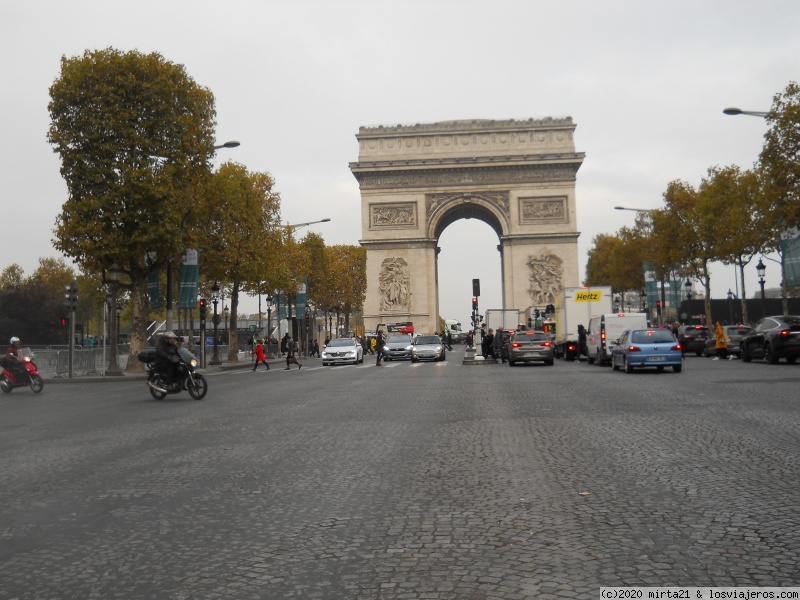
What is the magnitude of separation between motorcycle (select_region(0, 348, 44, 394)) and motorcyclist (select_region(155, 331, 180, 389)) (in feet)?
22.7

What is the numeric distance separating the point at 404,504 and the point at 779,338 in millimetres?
24369

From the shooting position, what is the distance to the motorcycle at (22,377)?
2427 cm

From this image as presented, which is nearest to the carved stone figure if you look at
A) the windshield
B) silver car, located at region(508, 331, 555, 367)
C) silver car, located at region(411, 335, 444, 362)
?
silver car, located at region(411, 335, 444, 362)

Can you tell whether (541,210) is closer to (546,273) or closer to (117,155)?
(546,273)

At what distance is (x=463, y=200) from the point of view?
223ft

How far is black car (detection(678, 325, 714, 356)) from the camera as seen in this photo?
42688mm

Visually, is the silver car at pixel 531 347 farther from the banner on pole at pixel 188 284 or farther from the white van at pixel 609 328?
the banner on pole at pixel 188 284

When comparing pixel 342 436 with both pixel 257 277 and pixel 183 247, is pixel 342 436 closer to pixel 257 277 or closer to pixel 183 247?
pixel 183 247

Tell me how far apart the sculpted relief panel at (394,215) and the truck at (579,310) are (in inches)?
1125

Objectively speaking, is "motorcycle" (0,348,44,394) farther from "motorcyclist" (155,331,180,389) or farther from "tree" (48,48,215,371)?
"tree" (48,48,215,371)

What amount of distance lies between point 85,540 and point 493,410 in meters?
9.02

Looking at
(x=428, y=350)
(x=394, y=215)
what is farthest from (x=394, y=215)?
(x=428, y=350)

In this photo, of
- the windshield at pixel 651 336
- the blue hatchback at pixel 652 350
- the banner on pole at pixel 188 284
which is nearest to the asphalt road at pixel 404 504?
the blue hatchback at pixel 652 350

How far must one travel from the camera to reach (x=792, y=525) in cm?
556
